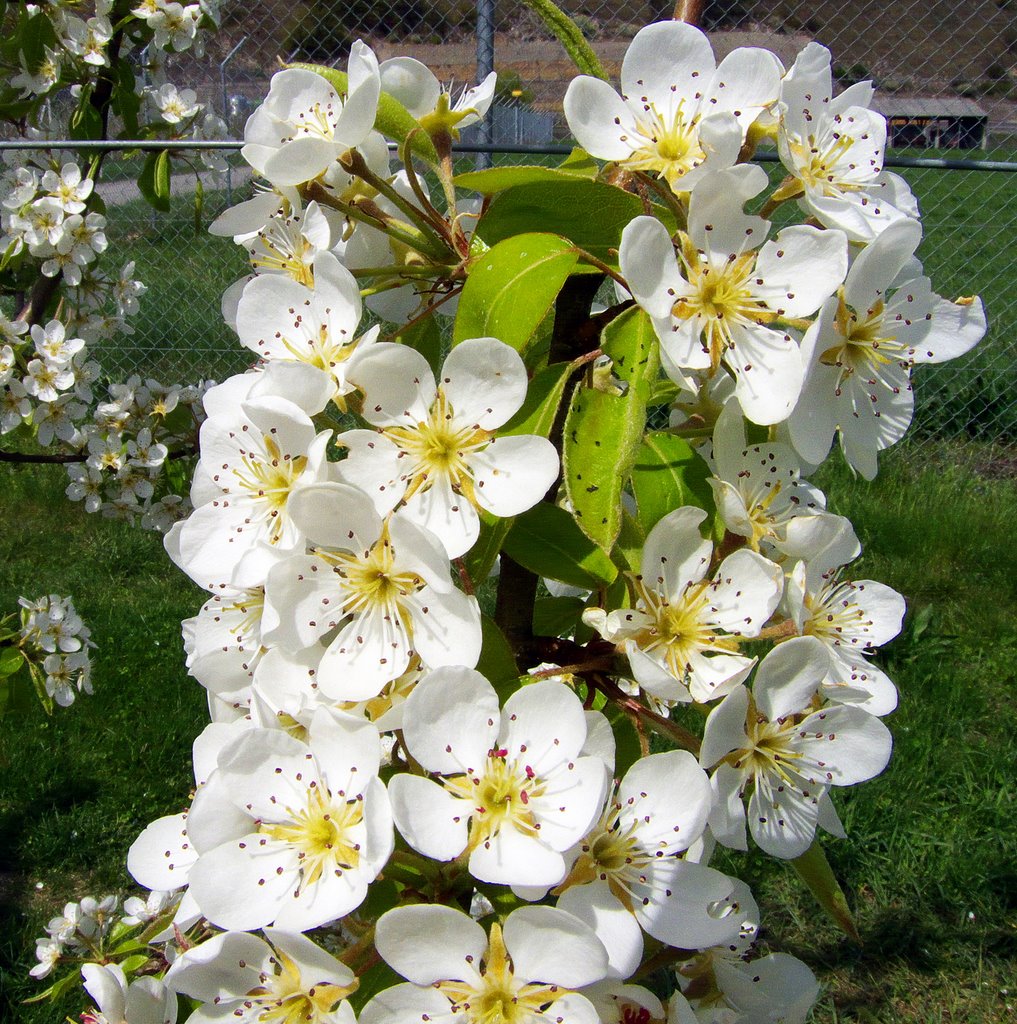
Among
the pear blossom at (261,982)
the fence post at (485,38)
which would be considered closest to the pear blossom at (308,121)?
the pear blossom at (261,982)

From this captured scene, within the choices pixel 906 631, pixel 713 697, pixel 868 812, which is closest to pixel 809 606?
pixel 713 697

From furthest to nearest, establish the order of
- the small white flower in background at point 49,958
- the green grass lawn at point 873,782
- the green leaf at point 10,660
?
the green grass lawn at point 873,782 → the green leaf at point 10,660 → the small white flower in background at point 49,958

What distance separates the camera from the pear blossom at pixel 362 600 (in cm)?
75

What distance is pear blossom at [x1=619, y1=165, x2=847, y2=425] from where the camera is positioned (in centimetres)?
79

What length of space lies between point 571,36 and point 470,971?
Answer: 79 cm

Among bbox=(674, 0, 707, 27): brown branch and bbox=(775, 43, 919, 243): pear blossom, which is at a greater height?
bbox=(674, 0, 707, 27): brown branch

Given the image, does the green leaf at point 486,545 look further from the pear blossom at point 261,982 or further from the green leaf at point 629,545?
the pear blossom at point 261,982

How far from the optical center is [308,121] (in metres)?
0.98

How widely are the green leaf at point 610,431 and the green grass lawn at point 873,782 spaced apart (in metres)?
1.98

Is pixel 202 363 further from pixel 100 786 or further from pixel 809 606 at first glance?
pixel 809 606

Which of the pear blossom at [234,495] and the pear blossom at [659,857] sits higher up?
the pear blossom at [234,495]

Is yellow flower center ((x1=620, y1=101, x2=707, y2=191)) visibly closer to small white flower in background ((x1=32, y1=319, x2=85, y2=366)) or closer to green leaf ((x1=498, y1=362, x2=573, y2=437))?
green leaf ((x1=498, y1=362, x2=573, y2=437))

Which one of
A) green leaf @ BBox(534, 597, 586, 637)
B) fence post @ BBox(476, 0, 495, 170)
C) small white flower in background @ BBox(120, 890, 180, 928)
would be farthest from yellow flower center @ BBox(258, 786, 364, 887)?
fence post @ BBox(476, 0, 495, 170)

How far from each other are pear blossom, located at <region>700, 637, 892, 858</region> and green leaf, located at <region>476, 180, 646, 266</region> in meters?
0.36
